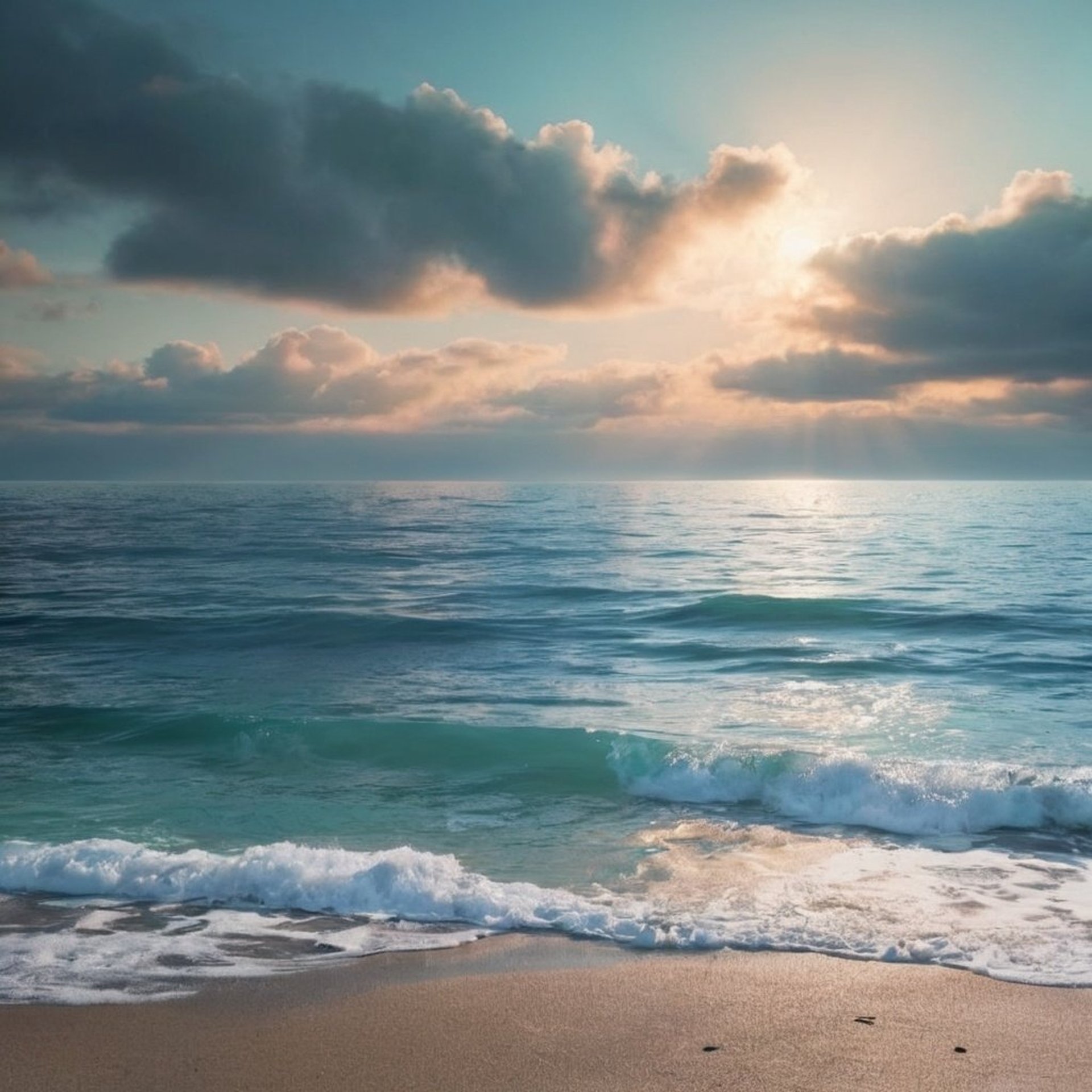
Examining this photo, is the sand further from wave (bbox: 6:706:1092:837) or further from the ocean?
wave (bbox: 6:706:1092:837)

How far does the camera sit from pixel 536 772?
1445 centimetres

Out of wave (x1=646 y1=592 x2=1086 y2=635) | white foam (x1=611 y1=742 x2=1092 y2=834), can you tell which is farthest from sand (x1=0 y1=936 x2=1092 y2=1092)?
wave (x1=646 y1=592 x2=1086 y2=635)

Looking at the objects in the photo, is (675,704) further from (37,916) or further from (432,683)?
(37,916)

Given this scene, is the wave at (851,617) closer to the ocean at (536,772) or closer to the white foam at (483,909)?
the ocean at (536,772)

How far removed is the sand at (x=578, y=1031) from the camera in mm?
5773

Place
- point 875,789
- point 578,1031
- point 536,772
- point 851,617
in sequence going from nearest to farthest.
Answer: point 578,1031
point 875,789
point 536,772
point 851,617

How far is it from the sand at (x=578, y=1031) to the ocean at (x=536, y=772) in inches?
16.1

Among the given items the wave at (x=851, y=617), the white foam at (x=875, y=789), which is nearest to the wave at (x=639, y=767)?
the white foam at (x=875, y=789)

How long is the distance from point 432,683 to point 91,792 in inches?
363

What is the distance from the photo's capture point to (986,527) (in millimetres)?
72438

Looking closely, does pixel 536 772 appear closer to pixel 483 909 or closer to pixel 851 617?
pixel 483 909

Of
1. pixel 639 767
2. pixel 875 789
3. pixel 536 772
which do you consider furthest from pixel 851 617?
pixel 536 772

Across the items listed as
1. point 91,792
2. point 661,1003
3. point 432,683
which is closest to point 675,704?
point 432,683

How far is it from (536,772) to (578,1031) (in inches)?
319
